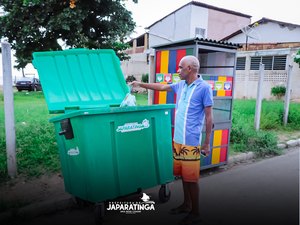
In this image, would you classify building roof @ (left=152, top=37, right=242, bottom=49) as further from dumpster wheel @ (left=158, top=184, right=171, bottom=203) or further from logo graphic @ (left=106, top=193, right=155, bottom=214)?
logo graphic @ (left=106, top=193, right=155, bottom=214)

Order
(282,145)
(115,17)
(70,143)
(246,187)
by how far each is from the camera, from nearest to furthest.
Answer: (70,143) < (246,187) < (282,145) < (115,17)

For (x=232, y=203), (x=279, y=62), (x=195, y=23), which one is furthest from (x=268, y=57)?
(x=232, y=203)

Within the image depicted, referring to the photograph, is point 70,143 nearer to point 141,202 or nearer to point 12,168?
point 141,202

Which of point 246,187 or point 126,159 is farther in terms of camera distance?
point 246,187

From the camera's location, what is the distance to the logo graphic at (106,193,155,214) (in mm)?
3324

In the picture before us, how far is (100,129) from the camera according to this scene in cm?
276

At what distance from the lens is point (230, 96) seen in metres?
4.66

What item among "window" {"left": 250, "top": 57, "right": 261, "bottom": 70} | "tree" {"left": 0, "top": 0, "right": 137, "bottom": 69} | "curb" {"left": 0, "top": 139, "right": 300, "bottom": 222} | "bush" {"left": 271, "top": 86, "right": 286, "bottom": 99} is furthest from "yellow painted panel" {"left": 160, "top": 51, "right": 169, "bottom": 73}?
"window" {"left": 250, "top": 57, "right": 261, "bottom": 70}

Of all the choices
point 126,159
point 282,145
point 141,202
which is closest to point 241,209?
point 141,202

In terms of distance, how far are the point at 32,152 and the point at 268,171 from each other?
3.79 metres

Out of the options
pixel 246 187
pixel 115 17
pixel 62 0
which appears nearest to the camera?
pixel 246 187

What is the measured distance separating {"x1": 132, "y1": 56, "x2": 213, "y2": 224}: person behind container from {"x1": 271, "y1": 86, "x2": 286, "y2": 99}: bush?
1460 cm

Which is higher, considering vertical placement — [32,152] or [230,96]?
[230,96]

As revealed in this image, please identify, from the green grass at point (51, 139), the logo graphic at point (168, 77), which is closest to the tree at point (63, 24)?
the green grass at point (51, 139)
